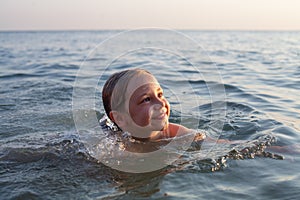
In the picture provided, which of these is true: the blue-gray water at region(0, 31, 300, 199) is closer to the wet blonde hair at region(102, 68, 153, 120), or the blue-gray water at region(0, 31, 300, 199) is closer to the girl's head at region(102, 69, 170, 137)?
the girl's head at region(102, 69, 170, 137)

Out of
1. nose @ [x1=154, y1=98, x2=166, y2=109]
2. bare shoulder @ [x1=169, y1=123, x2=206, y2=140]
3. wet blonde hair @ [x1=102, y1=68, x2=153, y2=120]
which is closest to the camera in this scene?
nose @ [x1=154, y1=98, x2=166, y2=109]

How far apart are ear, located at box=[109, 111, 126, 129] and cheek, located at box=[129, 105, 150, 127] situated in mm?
181

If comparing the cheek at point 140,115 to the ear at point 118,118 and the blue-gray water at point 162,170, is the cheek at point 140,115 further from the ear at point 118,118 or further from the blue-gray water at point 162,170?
the blue-gray water at point 162,170

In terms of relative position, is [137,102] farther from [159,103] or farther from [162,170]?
[162,170]

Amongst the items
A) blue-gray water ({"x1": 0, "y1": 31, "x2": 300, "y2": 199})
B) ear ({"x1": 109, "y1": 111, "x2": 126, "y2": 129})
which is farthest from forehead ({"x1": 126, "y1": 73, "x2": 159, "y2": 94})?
blue-gray water ({"x1": 0, "y1": 31, "x2": 300, "y2": 199})

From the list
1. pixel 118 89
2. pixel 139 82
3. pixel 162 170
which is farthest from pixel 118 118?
pixel 162 170

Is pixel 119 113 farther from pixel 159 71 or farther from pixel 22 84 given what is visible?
pixel 159 71

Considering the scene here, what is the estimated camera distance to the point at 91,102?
6973 mm

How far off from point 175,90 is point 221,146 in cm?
387

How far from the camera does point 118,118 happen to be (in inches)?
154

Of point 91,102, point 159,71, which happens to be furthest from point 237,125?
point 159,71

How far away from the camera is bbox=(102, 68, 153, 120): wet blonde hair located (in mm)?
3727

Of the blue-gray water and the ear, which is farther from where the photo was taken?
the ear

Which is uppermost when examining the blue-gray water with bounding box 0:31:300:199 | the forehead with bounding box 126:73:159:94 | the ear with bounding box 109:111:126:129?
the forehead with bounding box 126:73:159:94
